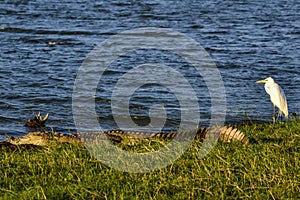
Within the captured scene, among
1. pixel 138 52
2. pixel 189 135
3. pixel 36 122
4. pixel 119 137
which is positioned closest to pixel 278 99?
pixel 189 135

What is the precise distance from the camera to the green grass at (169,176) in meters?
6.69

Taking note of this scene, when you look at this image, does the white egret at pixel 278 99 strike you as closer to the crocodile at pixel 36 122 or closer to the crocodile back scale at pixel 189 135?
the crocodile back scale at pixel 189 135

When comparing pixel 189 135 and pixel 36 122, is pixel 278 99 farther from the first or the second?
pixel 36 122

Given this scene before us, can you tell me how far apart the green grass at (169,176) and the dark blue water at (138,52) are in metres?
4.94

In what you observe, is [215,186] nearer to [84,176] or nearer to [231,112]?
[84,176]

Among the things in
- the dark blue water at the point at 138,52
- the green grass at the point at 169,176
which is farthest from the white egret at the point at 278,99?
the green grass at the point at 169,176

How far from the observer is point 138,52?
2275 centimetres

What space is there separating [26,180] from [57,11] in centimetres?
2494

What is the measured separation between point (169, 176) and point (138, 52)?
51.5ft

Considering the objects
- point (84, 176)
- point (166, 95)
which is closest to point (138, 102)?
point (166, 95)

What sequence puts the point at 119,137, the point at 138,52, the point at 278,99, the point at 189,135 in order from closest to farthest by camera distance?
1. the point at 189,135
2. the point at 119,137
3. the point at 278,99
4. the point at 138,52

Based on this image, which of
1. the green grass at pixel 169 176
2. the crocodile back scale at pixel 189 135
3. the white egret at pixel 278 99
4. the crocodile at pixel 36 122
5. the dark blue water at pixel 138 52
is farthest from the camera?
the dark blue water at pixel 138 52

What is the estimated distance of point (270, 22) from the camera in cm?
2880

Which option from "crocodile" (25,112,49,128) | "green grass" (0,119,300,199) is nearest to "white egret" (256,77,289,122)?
"green grass" (0,119,300,199)
